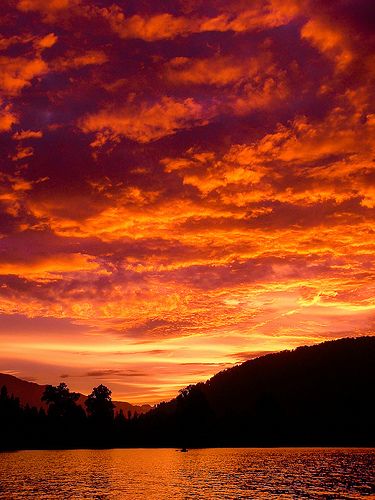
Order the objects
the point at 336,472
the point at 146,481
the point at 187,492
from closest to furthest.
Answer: the point at 187,492
the point at 146,481
the point at 336,472

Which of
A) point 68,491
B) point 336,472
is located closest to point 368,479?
point 336,472

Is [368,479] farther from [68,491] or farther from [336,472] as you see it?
[68,491]

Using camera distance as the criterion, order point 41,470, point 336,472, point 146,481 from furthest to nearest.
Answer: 1. point 41,470
2. point 336,472
3. point 146,481

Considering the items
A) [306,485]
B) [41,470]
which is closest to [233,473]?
[306,485]

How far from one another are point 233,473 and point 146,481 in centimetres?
2347

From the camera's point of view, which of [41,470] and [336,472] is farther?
[41,470]

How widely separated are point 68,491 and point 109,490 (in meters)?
6.39

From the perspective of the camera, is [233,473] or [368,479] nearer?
[368,479]

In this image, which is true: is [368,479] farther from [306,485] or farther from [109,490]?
[109,490]

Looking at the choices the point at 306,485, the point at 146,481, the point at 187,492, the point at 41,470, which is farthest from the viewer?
the point at 41,470

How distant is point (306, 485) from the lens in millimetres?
91750

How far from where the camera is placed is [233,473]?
11744 cm

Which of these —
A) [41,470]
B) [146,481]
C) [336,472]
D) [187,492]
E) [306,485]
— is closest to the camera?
[187,492]

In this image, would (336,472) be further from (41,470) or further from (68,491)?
(41,470)
